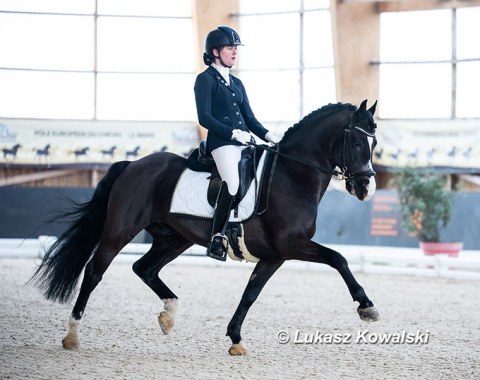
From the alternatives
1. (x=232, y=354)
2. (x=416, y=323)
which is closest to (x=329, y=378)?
(x=232, y=354)

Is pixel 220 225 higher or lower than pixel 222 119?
lower

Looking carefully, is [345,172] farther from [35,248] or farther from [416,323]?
[35,248]

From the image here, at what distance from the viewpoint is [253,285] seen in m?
4.63

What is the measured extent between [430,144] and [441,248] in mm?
2919

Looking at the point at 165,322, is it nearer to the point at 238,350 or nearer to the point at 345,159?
the point at 238,350

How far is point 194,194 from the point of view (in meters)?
4.88

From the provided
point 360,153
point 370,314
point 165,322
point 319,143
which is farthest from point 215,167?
point 370,314

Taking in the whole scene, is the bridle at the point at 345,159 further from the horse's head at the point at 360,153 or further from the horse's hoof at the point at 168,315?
the horse's hoof at the point at 168,315

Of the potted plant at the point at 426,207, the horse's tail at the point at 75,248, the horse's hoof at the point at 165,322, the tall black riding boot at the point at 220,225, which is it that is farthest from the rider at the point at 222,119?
the potted plant at the point at 426,207

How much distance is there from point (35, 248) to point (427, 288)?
234 inches

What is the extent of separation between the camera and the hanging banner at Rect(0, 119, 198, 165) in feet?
49.1

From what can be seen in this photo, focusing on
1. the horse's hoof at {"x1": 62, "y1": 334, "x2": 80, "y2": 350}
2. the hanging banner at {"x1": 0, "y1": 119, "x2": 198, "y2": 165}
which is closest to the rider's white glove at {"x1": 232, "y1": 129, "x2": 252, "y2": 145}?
the horse's hoof at {"x1": 62, "y1": 334, "x2": 80, "y2": 350}

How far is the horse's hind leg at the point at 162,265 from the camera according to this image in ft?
16.6

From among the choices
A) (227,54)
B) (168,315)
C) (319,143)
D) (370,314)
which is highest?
(227,54)
